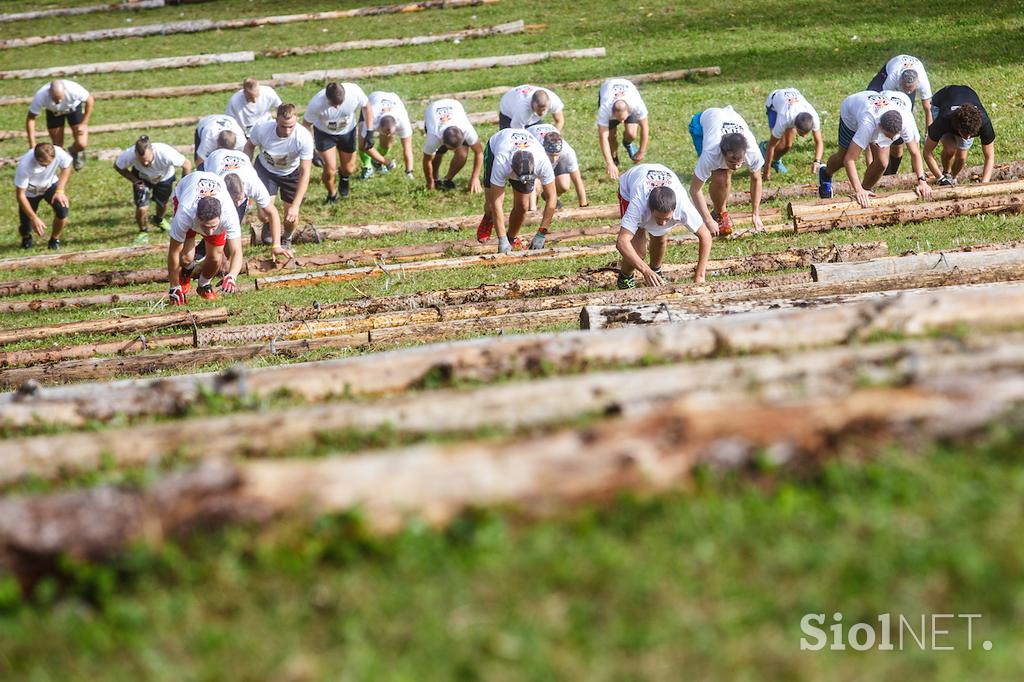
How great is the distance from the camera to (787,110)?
55.2 feet

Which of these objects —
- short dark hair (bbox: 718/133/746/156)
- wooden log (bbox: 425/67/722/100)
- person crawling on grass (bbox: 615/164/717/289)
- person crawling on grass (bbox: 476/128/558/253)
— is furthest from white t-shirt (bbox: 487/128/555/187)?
wooden log (bbox: 425/67/722/100)

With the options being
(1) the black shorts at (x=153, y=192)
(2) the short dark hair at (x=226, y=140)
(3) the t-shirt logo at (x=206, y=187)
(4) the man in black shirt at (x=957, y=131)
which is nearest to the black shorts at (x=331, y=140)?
(2) the short dark hair at (x=226, y=140)

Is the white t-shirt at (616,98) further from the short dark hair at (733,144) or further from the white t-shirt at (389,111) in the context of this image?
the short dark hair at (733,144)

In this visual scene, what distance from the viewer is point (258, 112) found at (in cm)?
1817

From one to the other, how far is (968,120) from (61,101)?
14.9 m

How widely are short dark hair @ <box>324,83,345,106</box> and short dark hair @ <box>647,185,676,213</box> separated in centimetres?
767

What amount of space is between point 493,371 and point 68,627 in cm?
290

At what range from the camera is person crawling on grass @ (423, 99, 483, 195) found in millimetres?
17031

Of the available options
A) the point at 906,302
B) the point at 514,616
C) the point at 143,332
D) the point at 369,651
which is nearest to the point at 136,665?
the point at 369,651

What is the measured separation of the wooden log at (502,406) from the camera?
5.45m

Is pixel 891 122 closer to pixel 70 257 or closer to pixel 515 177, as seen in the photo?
pixel 515 177

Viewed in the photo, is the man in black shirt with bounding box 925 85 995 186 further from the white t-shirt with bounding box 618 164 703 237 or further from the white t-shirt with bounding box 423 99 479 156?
the white t-shirt with bounding box 423 99 479 156

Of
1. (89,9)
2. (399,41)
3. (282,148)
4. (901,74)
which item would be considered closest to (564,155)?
(282,148)

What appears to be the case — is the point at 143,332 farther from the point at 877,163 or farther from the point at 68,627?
the point at 877,163
